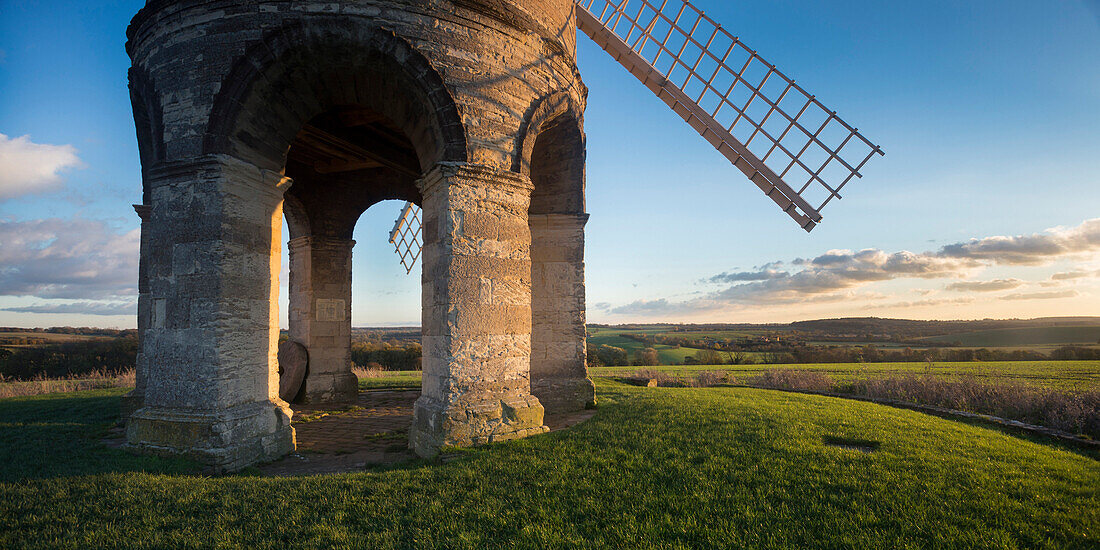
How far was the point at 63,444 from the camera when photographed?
609cm

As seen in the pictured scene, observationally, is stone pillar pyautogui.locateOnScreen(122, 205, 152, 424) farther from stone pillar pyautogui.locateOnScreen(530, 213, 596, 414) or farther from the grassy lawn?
stone pillar pyautogui.locateOnScreen(530, 213, 596, 414)

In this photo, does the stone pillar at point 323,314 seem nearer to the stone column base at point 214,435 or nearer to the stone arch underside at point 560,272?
the stone column base at point 214,435

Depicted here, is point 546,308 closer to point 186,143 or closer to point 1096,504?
point 186,143

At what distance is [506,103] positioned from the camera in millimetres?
6754

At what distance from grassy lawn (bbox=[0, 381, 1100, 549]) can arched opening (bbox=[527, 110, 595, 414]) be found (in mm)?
2618

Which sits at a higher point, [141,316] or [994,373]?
[141,316]

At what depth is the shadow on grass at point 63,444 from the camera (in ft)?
16.2

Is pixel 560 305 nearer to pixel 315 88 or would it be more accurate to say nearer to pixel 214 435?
pixel 315 88

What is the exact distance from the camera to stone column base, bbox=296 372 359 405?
10.3 meters

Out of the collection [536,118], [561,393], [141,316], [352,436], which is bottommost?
[352,436]

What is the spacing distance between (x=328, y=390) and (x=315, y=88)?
6.53m

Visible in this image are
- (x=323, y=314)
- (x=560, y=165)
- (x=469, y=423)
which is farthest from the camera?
(x=323, y=314)

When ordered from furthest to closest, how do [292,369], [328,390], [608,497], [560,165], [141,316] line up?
[328,390] < [292,369] < [560,165] < [141,316] < [608,497]

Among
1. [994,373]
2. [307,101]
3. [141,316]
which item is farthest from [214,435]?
[994,373]
